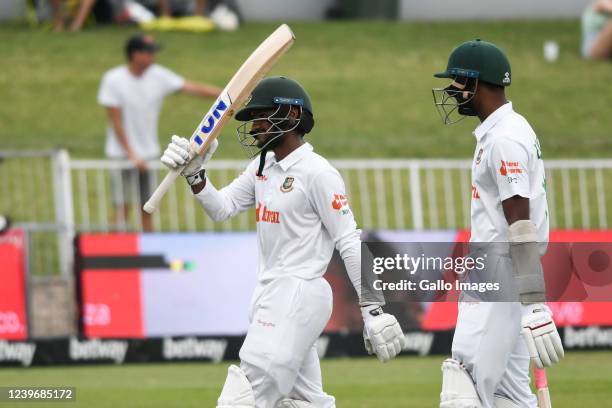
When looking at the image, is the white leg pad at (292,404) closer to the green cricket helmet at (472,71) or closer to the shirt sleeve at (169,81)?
the green cricket helmet at (472,71)

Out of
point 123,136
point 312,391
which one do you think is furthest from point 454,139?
point 312,391

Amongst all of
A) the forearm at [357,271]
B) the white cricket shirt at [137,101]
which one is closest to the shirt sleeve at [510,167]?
the forearm at [357,271]

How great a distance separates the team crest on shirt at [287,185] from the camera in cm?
757

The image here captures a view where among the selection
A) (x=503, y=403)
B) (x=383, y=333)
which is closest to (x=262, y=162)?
(x=383, y=333)

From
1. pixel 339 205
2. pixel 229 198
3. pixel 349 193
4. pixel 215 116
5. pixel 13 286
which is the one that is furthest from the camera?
pixel 349 193

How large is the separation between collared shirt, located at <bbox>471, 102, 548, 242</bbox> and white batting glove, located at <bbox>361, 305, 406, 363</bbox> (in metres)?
0.59

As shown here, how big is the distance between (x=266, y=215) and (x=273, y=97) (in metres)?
0.61

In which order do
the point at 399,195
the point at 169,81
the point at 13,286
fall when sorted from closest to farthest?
the point at 13,286 → the point at 169,81 → the point at 399,195

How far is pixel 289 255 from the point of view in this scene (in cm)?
755

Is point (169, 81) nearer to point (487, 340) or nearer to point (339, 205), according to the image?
point (339, 205)

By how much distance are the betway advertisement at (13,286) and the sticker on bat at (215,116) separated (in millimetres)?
5769

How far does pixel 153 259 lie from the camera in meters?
13.2

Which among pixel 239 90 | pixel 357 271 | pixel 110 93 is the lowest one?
pixel 357 271

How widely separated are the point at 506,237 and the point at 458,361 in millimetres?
661
